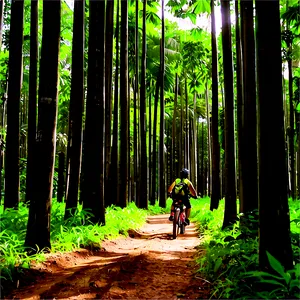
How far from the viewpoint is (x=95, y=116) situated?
281 inches

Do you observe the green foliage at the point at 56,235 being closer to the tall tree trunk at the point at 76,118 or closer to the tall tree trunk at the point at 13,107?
the tall tree trunk at the point at 76,118

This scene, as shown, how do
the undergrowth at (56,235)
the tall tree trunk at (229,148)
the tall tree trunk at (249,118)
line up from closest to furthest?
the undergrowth at (56,235) → the tall tree trunk at (249,118) → the tall tree trunk at (229,148)

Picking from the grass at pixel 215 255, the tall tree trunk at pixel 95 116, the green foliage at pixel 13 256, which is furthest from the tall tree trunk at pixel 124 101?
the green foliage at pixel 13 256

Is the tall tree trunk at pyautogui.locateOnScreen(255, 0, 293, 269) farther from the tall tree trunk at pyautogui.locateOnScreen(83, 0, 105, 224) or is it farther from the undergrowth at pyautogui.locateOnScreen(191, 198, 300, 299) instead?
the tall tree trunk at pyautogui.locateOnScreen(83, 0, 105, 224)

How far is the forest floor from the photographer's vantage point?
3.62 metres

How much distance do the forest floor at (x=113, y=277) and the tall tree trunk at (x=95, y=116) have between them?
4.48ft

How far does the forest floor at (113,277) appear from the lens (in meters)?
3.62

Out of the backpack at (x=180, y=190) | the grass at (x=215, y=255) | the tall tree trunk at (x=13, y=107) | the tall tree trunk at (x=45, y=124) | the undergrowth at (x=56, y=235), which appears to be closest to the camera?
the grass at (x=215, y=255)

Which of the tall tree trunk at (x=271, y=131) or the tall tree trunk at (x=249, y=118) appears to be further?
the tall tree trunk at (x=249, y=118)

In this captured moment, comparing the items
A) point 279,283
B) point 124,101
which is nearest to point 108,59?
point 124,101

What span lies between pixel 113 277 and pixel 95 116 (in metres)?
3.80

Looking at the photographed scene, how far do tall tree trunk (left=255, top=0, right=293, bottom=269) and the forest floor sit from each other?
3.58 feet

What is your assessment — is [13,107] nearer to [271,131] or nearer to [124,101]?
[124,101]

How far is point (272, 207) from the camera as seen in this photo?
3195 millimetres
